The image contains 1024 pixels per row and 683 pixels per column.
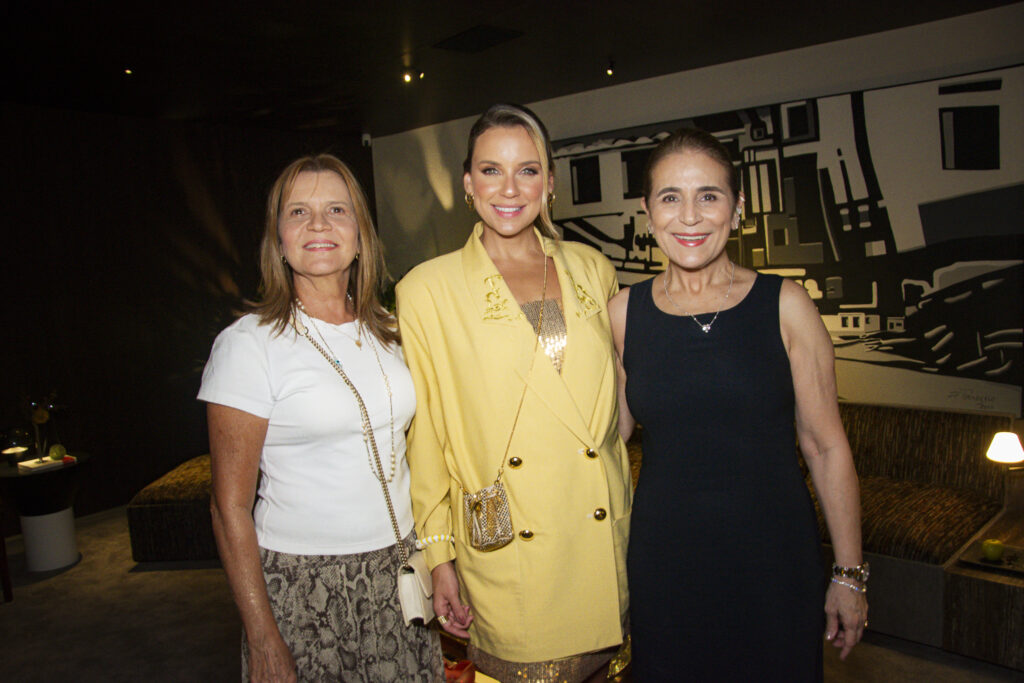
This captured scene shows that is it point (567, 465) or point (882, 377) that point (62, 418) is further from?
point (882, 377)

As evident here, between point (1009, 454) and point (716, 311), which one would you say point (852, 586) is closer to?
point (716, 311)

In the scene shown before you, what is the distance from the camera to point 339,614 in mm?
1641

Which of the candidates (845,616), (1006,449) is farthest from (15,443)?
(1006,449)

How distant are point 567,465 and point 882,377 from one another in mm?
4319

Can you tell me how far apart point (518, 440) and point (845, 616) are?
0.80 m

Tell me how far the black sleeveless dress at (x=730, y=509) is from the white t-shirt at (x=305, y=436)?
0.62m

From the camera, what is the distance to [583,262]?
1930 millimetres

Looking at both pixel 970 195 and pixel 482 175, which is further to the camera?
pixel 970 195

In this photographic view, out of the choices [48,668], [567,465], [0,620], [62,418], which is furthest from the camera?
[62,418]

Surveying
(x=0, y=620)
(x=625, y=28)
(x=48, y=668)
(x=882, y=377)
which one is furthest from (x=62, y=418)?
(x=882, y=377)

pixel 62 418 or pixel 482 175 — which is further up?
pixel 482 175

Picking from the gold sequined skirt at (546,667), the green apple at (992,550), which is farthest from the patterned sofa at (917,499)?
the gold sequined skirt at (546,667)

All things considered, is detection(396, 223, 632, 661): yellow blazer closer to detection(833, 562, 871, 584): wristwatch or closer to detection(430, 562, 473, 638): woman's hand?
detection(430, 562, 473, 638): woman's hand

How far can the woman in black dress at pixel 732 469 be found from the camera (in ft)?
5.26
